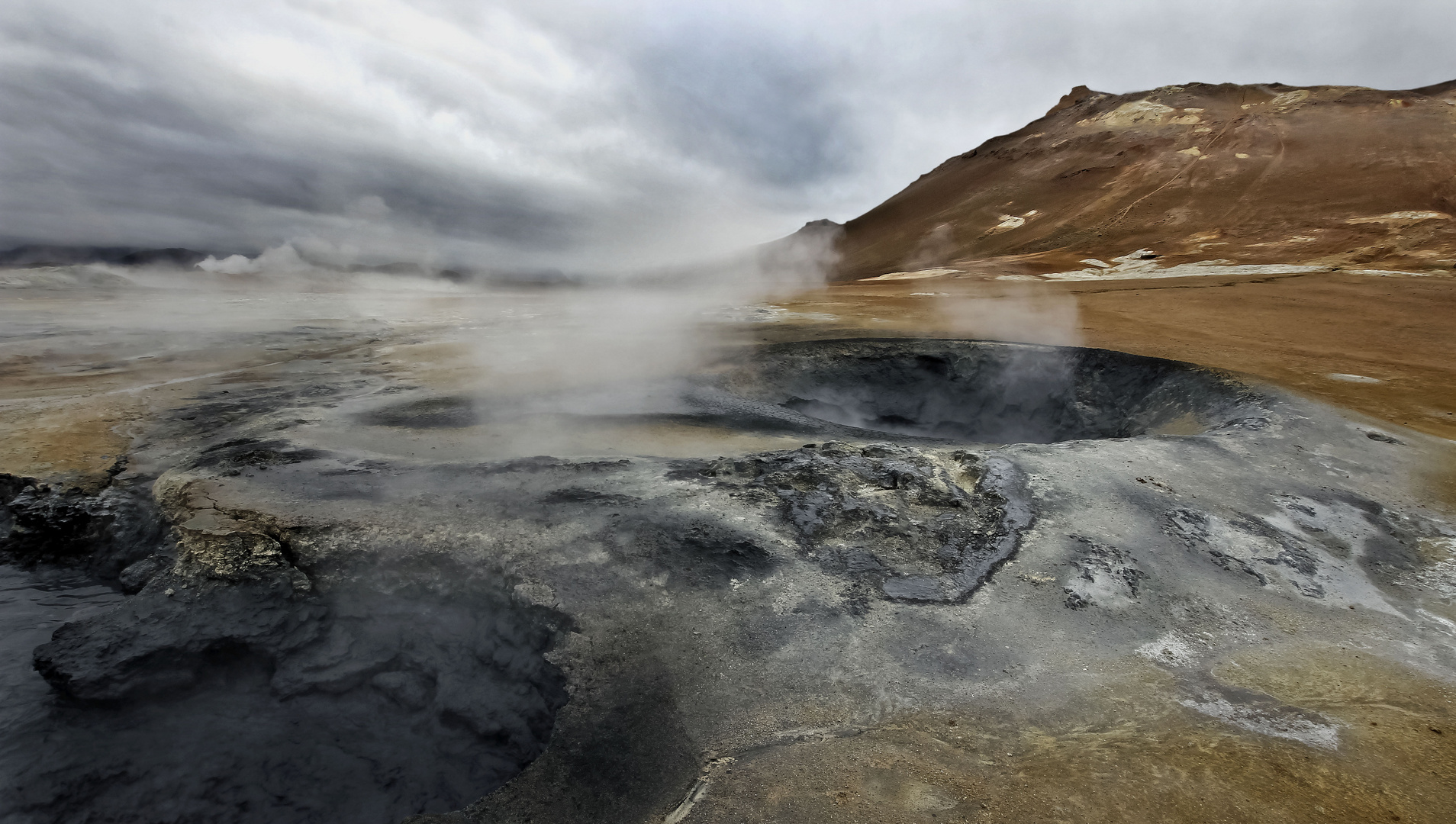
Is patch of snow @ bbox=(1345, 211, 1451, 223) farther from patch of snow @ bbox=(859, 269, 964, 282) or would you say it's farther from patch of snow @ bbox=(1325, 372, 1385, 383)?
patch of snow @ bbox=(1325, 372, 1385, 383)

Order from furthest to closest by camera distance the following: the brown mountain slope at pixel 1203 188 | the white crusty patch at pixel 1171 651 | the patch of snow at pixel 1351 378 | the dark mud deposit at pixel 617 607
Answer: the brown mountain slope at pixel 1203 188 → the patch of snow at pixel 1351 378 → the white crusty patch at pixel 1171 651 → the dark mud deposit at pixel 617 607

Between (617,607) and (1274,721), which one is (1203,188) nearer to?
(1274,721)

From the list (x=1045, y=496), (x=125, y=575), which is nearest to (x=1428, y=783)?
(x=1045, y=496)

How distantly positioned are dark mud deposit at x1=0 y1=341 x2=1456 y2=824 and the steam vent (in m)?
0.02

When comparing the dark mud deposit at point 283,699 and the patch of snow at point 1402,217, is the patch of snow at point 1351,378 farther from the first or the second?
the patch of snow at point 1402,217

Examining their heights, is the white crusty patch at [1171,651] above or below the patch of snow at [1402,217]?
below

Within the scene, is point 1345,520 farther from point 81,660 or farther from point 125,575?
point 125,575

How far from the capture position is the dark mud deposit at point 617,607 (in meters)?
2.92

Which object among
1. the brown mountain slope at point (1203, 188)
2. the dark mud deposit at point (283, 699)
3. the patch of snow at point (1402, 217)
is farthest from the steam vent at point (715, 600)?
the patch of snow at point (1402, 217)

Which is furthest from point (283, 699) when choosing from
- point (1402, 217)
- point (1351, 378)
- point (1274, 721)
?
point (1402, 217)

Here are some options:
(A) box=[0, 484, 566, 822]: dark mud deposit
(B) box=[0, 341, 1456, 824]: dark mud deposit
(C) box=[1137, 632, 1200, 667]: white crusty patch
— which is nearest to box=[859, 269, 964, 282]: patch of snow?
(B) box=[0, 341, 1456, 824]: dark mud deposit

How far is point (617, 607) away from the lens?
355 centimetres

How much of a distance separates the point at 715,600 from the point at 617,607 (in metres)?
0.54

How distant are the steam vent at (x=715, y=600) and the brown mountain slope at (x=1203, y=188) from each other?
706 inches
